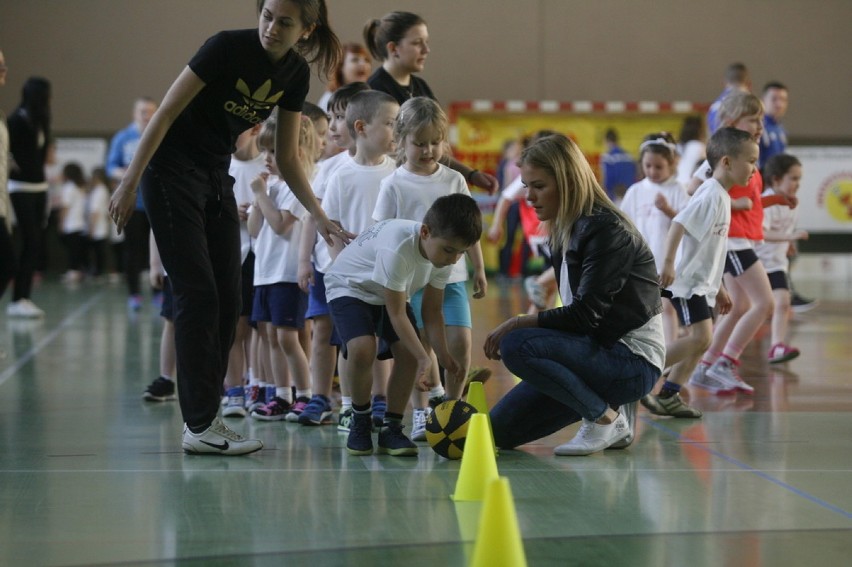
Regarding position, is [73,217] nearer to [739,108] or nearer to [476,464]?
[739,108]

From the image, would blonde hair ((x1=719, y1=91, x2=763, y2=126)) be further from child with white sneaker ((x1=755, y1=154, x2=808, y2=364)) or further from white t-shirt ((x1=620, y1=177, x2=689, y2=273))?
child with white sneaker ((x1=755, y1=154, x2=808, y2=364))

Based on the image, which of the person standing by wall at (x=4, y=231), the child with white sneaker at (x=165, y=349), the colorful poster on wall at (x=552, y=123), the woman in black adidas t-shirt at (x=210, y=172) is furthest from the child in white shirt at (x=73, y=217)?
the woman in black adidas t-shirt at (x=210, y=172)

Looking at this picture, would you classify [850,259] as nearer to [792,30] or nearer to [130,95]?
[792,30]

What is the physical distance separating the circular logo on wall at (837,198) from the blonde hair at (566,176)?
13298mm

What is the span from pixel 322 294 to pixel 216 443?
4.12 feet

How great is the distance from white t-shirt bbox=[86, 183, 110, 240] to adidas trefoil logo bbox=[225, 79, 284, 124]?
11.7 meters

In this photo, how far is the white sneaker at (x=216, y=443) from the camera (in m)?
4.30

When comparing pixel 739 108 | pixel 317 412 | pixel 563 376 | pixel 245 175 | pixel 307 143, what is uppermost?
pixel 739 108

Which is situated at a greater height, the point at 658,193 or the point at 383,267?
→ the point at 658,193

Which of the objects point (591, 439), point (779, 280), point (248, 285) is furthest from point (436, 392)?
point (779, 280)

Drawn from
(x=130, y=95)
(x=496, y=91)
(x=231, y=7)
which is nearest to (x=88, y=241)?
(x=130, y=95)

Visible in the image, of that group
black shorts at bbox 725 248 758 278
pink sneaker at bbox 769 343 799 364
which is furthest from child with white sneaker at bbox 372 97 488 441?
pink sneaker at bbox 769 343 799 364

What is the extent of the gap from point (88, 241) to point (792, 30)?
1128 cm

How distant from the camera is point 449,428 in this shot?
421 cm
